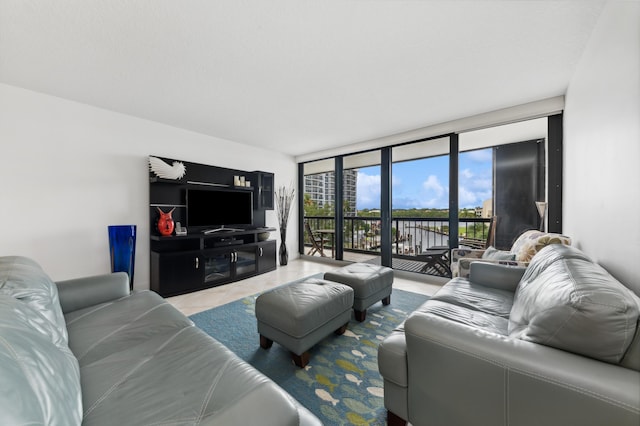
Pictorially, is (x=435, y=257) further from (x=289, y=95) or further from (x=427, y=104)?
(x=289, y=95)

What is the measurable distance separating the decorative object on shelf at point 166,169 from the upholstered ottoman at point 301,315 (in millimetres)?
2430

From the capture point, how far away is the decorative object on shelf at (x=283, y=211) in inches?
193

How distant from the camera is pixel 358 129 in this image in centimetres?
372

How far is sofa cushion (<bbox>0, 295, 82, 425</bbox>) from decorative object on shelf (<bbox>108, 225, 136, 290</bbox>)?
7.45ft

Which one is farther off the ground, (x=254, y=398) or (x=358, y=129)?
(x=358, y=129)

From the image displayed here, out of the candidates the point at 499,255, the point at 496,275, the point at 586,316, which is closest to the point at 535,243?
the point at 499,255

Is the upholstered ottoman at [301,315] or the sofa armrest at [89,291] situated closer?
the sofa armrest at [89,291]

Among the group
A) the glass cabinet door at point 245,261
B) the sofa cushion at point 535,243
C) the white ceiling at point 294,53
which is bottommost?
the glass cabinet door at point 245,261

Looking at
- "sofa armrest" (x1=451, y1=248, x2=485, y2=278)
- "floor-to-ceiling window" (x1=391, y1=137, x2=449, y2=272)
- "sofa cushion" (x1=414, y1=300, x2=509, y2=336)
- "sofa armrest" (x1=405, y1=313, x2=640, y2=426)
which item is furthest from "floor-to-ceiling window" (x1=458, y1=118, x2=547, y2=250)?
"sofa armrest" (x1=405, y1=313, x2=640, y2=426)

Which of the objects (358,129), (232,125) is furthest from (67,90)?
(358,129)

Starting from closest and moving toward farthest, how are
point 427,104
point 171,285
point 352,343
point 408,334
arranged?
point 408,334
point 352,343
point 427,104
point 171,285

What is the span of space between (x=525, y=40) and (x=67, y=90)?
4.17m

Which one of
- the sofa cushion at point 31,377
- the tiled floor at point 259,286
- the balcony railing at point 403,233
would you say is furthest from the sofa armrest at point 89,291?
the balcony railing at point 403,233

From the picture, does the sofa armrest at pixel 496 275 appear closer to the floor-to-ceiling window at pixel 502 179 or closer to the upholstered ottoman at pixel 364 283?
the upholstered ottoman at pixel 364 283
